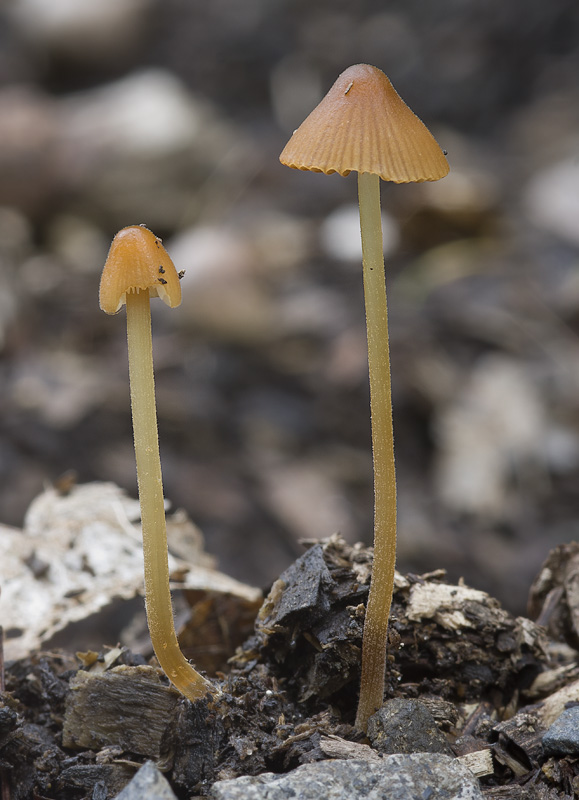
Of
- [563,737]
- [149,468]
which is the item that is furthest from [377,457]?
[563,737]

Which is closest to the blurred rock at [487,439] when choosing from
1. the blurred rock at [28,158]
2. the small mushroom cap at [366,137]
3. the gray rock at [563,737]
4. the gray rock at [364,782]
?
the gray rock at [563,737]

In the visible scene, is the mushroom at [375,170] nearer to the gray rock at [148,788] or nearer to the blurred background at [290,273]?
the gray rock at [148,788]

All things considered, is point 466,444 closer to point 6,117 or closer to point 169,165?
point 169,165

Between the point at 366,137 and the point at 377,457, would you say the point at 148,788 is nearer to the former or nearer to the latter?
the point at 377,457

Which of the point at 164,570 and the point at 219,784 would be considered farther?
the point at 164,570

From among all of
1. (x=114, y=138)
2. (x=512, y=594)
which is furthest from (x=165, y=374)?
(x=114, y=138)

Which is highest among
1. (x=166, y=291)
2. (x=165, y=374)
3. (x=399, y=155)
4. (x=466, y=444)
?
(x=165, y=374)

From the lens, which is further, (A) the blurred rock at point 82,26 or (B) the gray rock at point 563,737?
(A) the blurred rock at point 82,26
